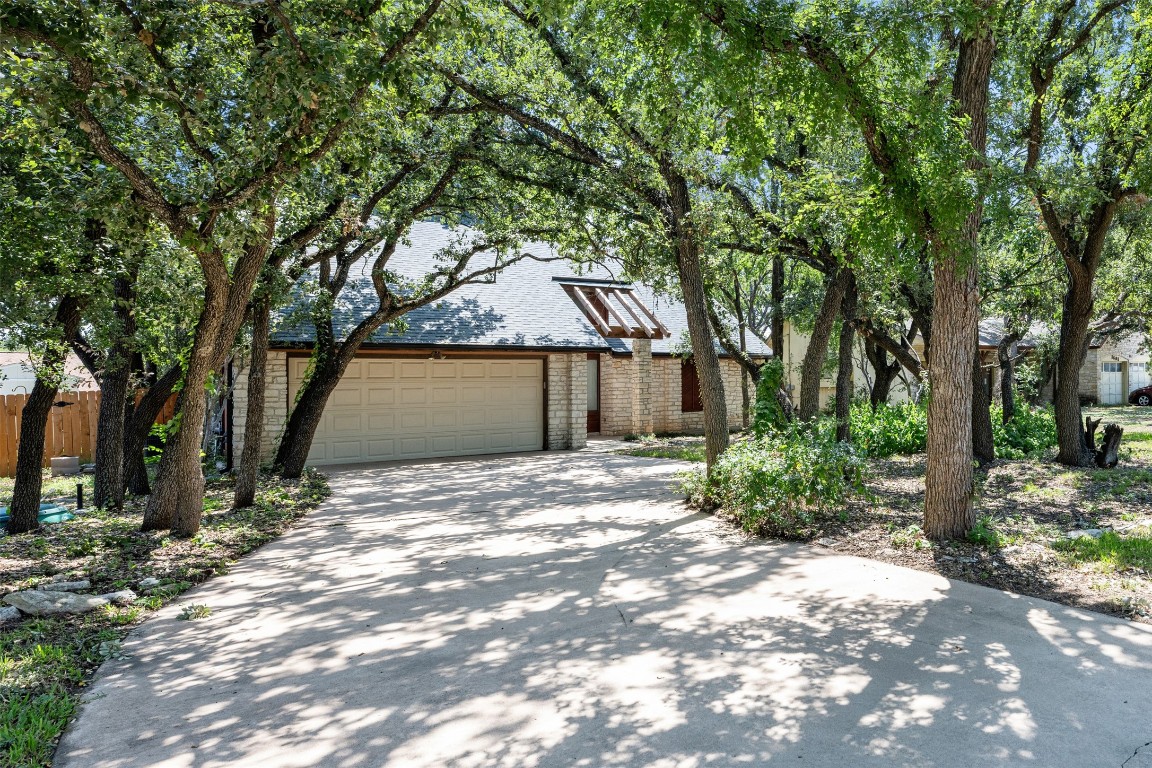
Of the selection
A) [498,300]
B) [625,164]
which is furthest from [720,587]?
[498,300]

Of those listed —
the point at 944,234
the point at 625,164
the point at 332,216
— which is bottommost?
the point at 944,234

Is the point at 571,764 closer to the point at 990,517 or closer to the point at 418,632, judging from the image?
the point at 418,632

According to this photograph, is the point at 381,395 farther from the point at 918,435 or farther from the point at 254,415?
the point at 918,435

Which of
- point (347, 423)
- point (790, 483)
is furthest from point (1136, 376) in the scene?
point (347, 423)

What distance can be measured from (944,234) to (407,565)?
526cm

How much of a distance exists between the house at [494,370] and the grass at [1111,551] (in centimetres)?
981

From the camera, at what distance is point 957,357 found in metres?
6.16

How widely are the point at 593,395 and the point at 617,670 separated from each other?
16.5 metres

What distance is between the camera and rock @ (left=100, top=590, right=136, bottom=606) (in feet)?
16.9

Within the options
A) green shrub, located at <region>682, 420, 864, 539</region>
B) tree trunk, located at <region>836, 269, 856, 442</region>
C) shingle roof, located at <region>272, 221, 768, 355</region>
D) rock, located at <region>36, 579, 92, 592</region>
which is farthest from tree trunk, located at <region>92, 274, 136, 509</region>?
tree trunk, located at <region>836, 269, 856, 442</region>

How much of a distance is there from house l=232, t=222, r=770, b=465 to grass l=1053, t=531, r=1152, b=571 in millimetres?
9805

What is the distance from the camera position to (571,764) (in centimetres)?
292

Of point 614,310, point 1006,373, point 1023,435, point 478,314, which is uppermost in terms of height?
point 614,310

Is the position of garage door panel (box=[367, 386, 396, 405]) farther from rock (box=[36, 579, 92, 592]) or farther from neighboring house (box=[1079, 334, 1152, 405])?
neighboring house (box=[1079, 334, 1152, 405])
